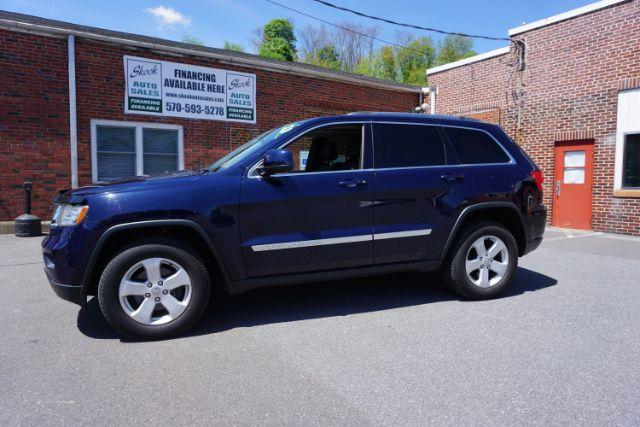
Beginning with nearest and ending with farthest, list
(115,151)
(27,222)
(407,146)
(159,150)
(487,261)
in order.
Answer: (407,146), (487,261), (27,222), (115,151), (159,150)

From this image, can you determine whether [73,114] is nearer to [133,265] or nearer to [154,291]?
[133,265]

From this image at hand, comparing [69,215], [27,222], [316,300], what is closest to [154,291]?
[69,215]

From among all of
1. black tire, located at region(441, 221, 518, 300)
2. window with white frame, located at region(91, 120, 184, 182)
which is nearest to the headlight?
black tire, located at region(441, 221, 518, 300)

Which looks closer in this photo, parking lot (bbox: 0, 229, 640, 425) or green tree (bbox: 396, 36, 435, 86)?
parking lot (bbox: 0, 229, 640, 425)

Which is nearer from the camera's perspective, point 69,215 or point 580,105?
point 69,215

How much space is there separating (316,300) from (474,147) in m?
2.33

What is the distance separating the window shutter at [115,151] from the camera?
32.2ft

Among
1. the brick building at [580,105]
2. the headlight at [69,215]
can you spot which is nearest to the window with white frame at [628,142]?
the brick building at [580,105]

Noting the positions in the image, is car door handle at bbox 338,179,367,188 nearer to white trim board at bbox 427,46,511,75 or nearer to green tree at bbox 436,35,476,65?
white trim board at bbox 427,46,511,75

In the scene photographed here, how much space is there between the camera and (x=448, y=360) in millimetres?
3061

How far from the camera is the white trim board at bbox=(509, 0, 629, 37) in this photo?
985cm

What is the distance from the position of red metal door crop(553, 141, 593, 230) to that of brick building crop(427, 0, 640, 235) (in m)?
0.02

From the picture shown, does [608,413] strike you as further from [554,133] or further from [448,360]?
[554,133]

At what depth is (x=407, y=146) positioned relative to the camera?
424 cm
